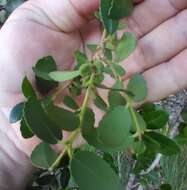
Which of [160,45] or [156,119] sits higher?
[156,119]

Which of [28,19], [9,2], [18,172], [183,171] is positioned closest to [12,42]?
[28,19]

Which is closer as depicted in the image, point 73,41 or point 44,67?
point 44,67

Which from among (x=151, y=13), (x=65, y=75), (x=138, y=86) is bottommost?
(x=151, y=13)

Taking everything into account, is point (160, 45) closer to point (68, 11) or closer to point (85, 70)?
point (68, 11)

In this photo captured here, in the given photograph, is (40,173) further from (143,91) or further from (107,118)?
(107,118)

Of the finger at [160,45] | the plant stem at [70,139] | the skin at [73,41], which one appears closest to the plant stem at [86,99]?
the plant stem at [70,139]

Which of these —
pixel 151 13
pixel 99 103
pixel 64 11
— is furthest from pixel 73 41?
pixel 99 103

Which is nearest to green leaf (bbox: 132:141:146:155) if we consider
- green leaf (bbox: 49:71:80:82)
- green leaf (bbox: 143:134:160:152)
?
green leaf (bbox: 143:134:160:152)

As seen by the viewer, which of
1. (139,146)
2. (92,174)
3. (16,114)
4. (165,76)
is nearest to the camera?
(92,174)
